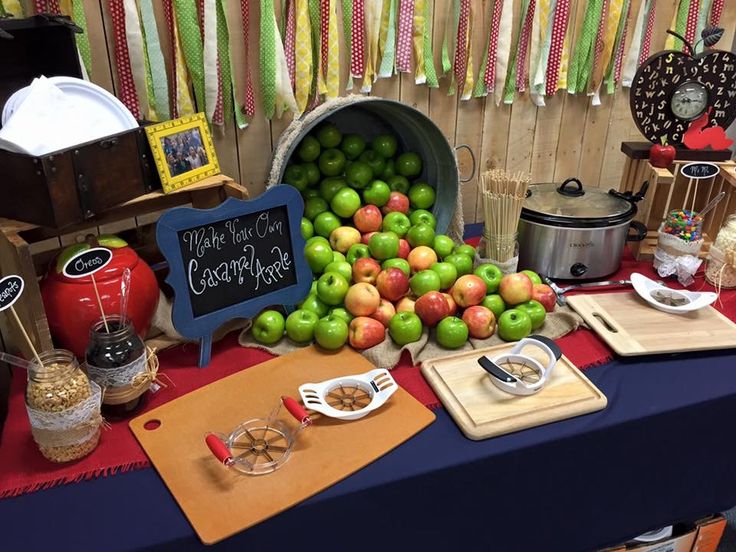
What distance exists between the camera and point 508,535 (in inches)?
43.4

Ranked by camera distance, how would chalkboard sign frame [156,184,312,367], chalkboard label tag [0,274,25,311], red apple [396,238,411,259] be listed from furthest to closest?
red apple [396,238,411,259] < chalkboard sign frame [156,184,312,367] < chalkboard label tag [0,274,25,311]

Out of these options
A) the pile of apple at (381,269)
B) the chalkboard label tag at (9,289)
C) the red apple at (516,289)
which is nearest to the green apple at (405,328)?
the pile of apple at (381,269)

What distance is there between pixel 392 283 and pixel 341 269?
122 millimetres

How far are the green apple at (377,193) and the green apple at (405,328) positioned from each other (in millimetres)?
353

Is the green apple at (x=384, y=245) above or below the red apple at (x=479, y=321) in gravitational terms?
above

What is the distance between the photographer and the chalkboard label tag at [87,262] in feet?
3.32

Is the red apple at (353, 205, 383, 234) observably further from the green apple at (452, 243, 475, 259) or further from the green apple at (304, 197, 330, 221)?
the green apple at (452, 243, 475, 259)

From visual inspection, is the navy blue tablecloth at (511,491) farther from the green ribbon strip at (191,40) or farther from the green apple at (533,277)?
the green ribbon strip at (191,40)

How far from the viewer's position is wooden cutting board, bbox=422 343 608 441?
1.02m

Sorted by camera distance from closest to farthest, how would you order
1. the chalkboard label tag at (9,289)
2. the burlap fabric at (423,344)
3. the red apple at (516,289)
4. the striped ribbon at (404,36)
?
the chalkboard label tag at (9,289), the burlap fabric at (423,344), the red apple at (516,289), the striped ribbon at (404,36)

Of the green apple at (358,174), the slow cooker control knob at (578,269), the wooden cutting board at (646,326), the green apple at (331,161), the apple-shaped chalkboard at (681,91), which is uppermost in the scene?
the apple-shaped chalkboard at (681,91)

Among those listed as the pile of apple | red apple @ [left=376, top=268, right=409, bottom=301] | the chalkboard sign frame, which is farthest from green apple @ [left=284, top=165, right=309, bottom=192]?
red apple @ [left=376, top=268, right=409, bottom=301]

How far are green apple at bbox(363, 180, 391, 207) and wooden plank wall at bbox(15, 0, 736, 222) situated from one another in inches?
10.6

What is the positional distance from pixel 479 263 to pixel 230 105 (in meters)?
0.68
